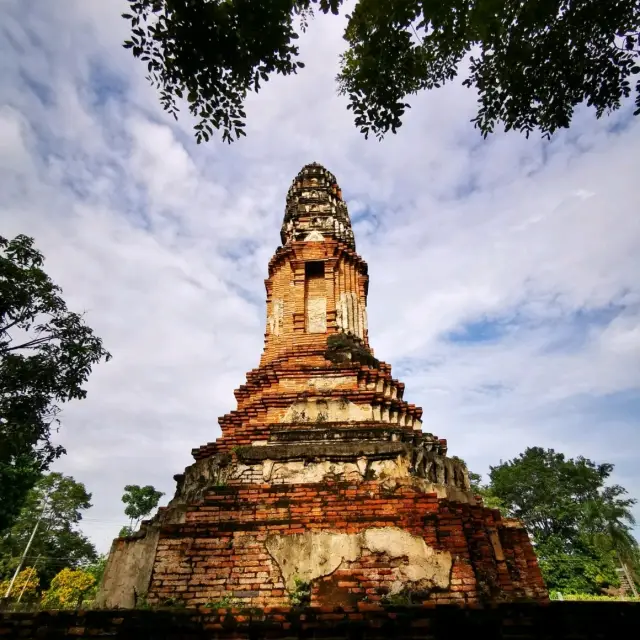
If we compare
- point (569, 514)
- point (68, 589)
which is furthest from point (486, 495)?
point (68, 589)

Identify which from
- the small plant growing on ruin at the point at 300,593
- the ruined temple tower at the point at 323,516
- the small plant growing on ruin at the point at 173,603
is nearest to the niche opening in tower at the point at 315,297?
the ruined temple tower at the point at 323,516

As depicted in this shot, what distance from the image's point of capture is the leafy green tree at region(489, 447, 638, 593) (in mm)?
26250

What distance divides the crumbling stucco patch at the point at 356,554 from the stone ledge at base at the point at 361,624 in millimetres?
1410

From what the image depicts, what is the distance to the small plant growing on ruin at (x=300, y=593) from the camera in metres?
4.62

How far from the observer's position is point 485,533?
521 centimetres

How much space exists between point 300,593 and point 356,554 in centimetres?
69

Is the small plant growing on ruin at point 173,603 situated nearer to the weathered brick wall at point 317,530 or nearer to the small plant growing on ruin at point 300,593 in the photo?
the weathered brick wall at point 317,530

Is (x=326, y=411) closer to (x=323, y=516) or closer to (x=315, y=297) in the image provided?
(x=323, y=516)

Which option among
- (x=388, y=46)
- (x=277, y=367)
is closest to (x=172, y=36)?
(x=388, y=46)

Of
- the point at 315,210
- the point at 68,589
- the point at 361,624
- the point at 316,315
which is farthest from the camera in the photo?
the point at 68,589

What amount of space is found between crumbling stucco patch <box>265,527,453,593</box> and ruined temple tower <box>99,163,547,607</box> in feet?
0.03

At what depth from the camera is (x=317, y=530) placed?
16.5ft

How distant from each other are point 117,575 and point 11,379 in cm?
691

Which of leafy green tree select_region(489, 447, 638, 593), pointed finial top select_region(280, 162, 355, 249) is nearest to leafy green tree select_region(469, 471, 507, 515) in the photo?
leafy green tree select_region(489, 447, 638, 593)
